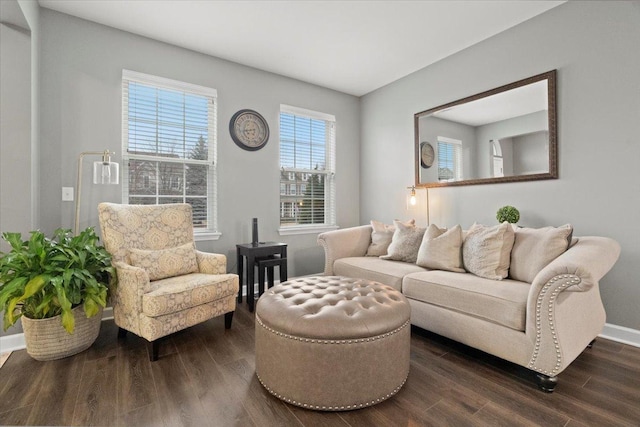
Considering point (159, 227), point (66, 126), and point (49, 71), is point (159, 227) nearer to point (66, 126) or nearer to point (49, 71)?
point (66, 126)

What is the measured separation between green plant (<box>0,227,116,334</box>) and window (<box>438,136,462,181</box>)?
3346mm

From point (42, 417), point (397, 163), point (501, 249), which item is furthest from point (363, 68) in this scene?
point (42, 417)

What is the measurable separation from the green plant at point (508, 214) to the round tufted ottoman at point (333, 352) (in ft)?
5.53

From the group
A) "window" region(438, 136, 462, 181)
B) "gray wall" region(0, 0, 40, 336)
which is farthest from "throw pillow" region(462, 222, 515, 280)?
"gray wall" region(0, 0, 40, 336)

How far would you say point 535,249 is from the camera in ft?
7.25

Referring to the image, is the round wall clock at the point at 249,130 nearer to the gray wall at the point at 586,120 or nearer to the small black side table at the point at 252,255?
the small black side table at the point at 252,255

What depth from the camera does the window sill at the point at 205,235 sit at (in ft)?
10.8

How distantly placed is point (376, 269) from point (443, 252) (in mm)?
607

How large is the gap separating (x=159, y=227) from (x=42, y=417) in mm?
1499

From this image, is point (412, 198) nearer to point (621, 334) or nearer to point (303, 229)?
point (303, 229)

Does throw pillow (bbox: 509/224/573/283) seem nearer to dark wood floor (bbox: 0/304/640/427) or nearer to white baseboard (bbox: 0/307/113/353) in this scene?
dark wood floor (bbox: 0/304/640/427)

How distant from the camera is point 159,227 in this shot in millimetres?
2713

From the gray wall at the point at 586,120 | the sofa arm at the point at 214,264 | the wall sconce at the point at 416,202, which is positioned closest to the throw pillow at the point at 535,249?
the gray wall at the point at 586,120

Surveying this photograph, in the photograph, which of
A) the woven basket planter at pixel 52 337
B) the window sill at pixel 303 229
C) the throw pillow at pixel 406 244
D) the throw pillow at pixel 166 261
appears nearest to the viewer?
the woven basket planter at pixel 52 337
